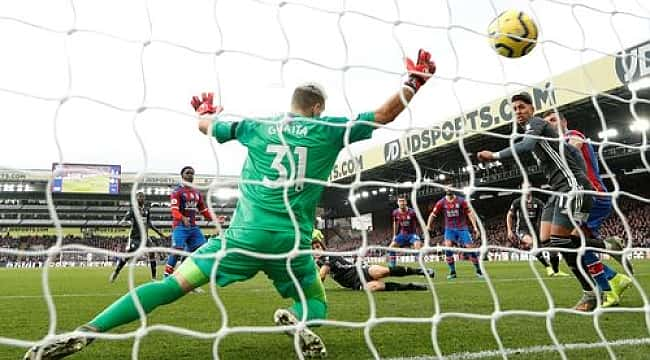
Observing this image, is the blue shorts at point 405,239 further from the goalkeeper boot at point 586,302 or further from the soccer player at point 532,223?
the goalkeeper boot at point 586,302

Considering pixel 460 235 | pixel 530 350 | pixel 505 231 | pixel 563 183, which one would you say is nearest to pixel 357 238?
pixel 505 231

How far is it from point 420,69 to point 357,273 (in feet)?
13.4

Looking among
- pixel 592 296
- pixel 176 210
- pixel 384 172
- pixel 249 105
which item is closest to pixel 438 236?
pixel 384 172

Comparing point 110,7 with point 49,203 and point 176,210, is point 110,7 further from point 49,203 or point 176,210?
point 176,210

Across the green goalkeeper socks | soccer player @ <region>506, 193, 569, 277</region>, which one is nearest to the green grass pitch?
the green goalkeeper socks

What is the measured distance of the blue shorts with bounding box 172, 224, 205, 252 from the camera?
795cm

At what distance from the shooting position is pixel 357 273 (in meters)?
6.37

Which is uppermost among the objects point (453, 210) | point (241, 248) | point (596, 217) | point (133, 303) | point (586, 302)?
point (453, 210)

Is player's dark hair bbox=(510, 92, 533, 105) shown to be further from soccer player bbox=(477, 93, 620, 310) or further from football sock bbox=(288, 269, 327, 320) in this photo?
football sock bbox=(288, 269, 327, 320)

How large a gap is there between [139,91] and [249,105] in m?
0.76

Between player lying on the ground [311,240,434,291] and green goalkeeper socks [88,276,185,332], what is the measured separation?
3.45 meters

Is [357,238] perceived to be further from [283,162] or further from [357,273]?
[283,162]

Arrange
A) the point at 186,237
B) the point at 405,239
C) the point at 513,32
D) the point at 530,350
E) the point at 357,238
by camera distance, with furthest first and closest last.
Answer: the point at 357,238 → the point at 405,239 → the point at 186,237 → the point at 513,32 → the point at 530,350

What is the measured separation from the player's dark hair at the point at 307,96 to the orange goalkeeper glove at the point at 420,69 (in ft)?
1.60
